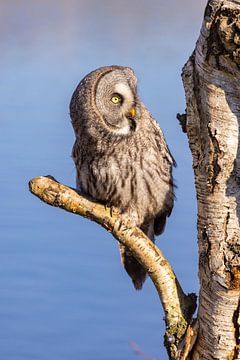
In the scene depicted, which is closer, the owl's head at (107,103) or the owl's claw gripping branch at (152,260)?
the owl's claw gripping branch at (152,260)

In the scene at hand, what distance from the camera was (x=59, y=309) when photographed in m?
5.84

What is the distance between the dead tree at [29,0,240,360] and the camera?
292 centimetres

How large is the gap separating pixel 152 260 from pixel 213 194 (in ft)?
1.17

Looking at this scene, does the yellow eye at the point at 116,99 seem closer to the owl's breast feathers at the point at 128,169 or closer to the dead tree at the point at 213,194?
the owl's breast feathers at the point at 128,169

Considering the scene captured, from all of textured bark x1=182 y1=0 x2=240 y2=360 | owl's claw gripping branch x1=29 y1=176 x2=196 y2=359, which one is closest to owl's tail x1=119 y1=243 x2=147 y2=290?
owl's claw gripping branch x1=29 y1=176 x2=196 y2=359

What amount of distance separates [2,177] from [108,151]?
114 inches

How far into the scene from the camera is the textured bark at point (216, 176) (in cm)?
295

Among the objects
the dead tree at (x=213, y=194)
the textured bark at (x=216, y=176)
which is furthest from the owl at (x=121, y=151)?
the textured bark at (x=216, y=176)

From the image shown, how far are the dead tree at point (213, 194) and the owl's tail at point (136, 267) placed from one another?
819 mm

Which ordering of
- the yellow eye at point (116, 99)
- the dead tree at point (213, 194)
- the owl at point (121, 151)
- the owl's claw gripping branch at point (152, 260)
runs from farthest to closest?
1. the yellow eye at point (116, 99)
2. the owl at point (121, 151)
3. the owl's claw gripping branch at point (152, 260)
4. the dead tree at point (213, 194)

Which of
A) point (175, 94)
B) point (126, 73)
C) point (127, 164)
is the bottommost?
point (127, 164)

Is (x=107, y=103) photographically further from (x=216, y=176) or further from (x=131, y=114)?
(x=216, y=176)

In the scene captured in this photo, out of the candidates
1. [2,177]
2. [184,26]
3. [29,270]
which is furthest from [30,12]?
[29,270]

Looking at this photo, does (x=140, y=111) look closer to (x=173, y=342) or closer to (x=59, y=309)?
(x=173, y=342)
